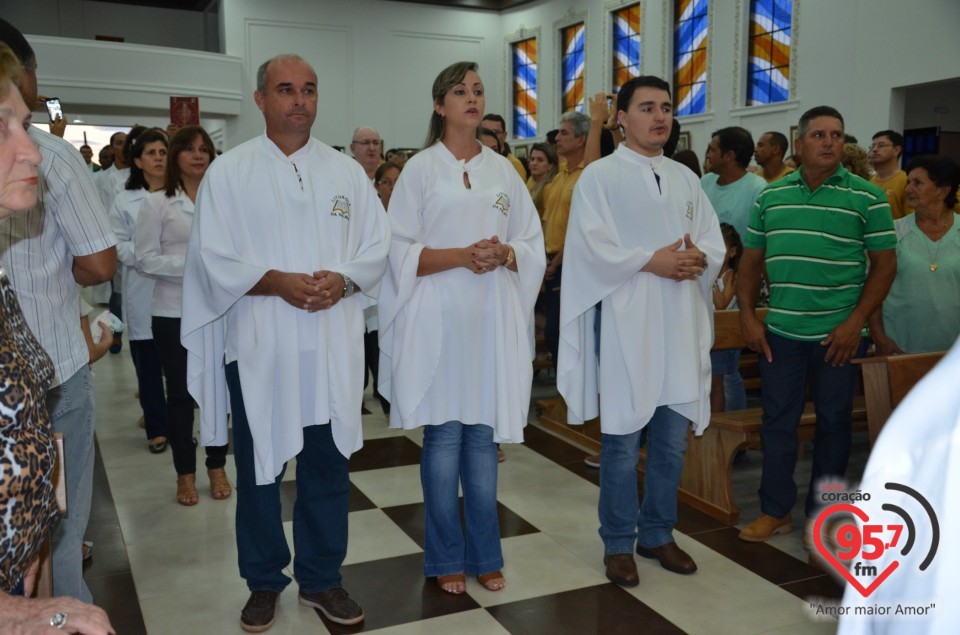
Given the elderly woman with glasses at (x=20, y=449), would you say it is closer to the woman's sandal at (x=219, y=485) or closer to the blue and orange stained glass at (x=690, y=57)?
the woman's sandal at (x=219, y=485)

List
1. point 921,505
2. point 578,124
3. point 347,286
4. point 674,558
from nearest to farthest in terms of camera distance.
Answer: point 921,505 → point 347,286 → point 674,558 → point 578,124

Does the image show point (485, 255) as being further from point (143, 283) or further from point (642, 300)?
point (143, 283)

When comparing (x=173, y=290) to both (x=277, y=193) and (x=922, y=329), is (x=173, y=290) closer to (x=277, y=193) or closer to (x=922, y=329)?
(x=277, y=193)

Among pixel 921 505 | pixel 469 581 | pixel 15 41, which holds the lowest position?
pixel 469 581

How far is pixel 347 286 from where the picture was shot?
2490 mm

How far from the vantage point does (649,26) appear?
14.1 metres

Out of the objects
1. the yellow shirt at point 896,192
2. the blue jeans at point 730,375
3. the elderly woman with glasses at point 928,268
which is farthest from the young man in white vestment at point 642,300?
the yellow shirt at point 896,192

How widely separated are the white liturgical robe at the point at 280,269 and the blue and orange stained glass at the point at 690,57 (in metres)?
11.7

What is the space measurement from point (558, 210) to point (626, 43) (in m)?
10.9

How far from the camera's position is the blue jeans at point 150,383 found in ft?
14.0

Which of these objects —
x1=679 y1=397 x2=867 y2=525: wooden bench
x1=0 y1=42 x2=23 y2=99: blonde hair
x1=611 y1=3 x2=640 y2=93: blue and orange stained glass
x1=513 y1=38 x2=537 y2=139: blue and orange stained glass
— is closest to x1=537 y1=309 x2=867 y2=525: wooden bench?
x1=679 y1=397 x2=867 y2=525: wooden bench

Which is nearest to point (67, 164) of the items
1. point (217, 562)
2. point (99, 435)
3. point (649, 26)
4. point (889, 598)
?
point (217, 562)

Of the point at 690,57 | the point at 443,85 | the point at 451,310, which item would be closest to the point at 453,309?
the point at 451,310

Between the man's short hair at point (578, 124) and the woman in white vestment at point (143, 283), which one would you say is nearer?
the woman in white vestment at point (143, 283)
